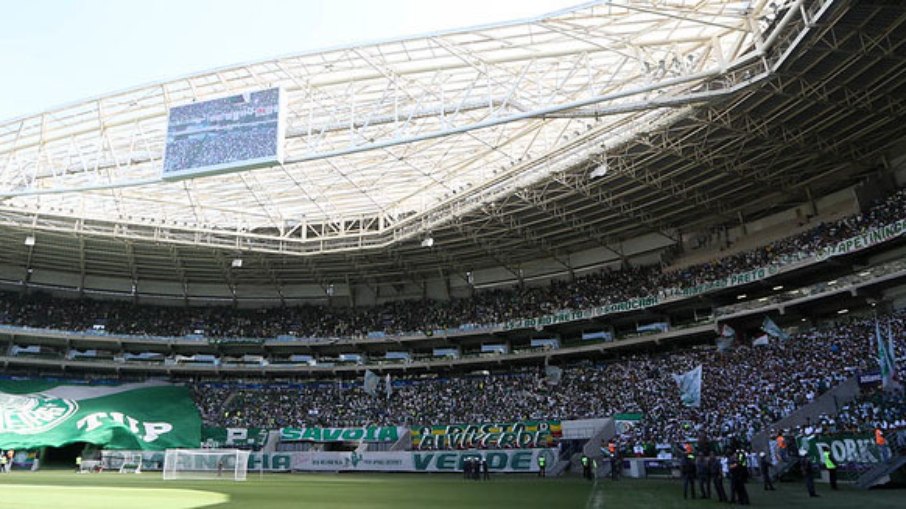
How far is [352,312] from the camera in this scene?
60000mm

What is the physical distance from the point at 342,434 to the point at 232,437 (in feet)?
29.8

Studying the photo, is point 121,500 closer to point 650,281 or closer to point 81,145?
point 81,145

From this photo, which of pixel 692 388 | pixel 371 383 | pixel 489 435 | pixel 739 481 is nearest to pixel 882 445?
pixel 739 481

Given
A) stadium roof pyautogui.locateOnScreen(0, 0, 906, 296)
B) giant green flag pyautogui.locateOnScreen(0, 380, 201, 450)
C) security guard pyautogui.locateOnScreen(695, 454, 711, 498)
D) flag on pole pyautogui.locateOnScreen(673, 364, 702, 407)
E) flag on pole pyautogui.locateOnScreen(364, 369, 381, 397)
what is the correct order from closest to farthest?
1. security guard pyautogui.locateOnScreen(695, 454, 711, 498)
2. stadium roof pyautogui.locateOnScreen(0, 0, 906, 296)
3. flag on pole pyautogui.locateOnScreen(673, 364, 702, 407)
4. giant green flag pyautogui.locateOnScreen(0, 380, 201, 450)
5. flag on pole pyautogui.locateOnScreen(364, 369, 381, 397)

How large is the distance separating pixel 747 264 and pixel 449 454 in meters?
22.1

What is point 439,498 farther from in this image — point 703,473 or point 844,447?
point 844,447

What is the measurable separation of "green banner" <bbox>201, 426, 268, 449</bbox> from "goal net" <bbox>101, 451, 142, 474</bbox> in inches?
222

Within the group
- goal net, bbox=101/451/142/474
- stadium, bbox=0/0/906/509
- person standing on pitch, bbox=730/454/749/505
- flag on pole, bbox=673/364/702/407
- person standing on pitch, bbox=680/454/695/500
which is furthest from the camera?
goal net, bbox=101/451/142/474

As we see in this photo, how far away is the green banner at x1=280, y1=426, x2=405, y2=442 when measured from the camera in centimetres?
4572

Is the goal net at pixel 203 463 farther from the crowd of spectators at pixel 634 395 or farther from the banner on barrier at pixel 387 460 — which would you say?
the crowd of spectators at pixel 634 395

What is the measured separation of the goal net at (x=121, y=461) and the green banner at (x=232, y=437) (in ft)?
Answer: 18.5

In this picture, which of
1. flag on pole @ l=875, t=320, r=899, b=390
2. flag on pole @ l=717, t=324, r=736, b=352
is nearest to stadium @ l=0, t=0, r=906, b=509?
flag on pole @ l=717, t=324, r=736, b=352

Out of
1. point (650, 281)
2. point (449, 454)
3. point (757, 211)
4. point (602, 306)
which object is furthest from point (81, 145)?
point (757, 211)

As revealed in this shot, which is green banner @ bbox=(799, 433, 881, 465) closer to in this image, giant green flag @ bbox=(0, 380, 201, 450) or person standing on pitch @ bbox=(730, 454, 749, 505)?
person standing on pitch @ bbox=(730, 454, 749, 505)
